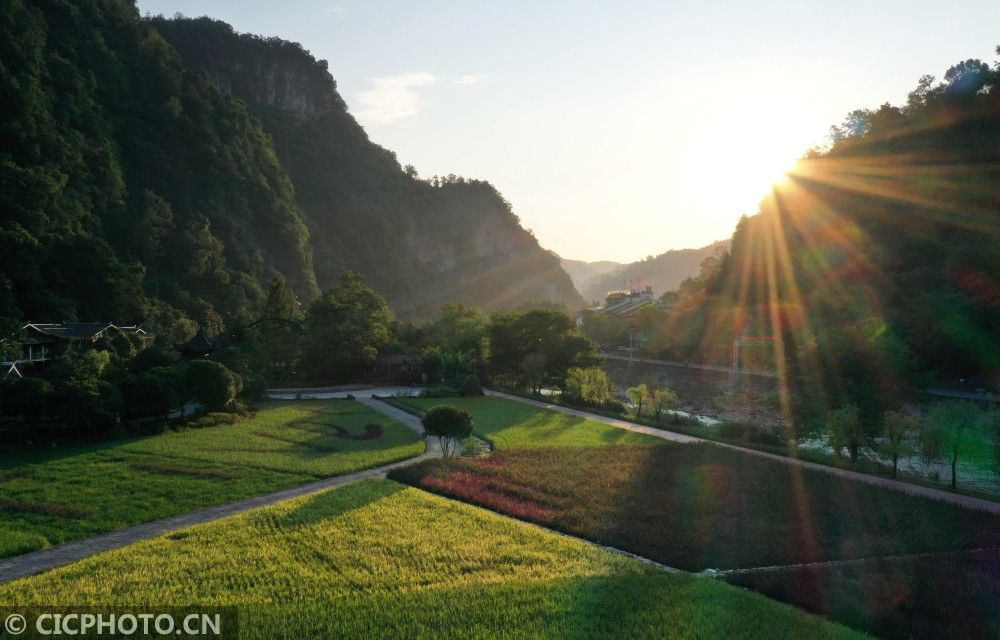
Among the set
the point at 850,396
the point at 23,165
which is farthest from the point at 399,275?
the point at 850,396

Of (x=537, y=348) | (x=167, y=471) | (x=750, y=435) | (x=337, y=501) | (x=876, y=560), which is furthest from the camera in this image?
(x=537, y=348)

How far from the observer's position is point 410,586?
12.2 m

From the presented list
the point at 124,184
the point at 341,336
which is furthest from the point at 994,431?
the point at 124,184

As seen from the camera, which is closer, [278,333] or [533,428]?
[533,428]

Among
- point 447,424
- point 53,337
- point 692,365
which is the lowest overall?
point 692,365

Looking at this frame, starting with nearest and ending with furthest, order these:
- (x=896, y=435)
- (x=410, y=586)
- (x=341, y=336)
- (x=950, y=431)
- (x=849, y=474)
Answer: (x=410, y=586)
(x=950, y=431)
(x=849, y=474)
(x=896, y=435)
(x=341, y=336)

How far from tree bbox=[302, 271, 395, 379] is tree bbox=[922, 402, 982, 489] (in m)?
39.8

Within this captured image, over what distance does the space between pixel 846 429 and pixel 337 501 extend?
19010 mm

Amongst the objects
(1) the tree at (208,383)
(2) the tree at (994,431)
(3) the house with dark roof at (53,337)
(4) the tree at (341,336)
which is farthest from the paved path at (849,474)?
(3) the house with dark roof at (53,337)

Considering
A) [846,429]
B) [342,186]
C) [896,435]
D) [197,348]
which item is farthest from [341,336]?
[342,186]

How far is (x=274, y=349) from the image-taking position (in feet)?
176

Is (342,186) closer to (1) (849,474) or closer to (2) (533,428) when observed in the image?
(2) (533,428)

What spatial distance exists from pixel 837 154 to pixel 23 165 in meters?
77.6

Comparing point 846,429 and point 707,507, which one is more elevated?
point 846,429
